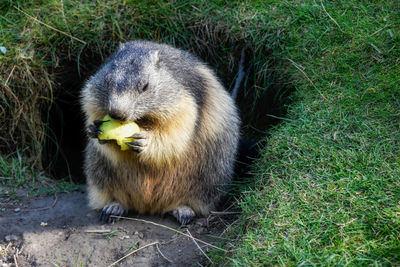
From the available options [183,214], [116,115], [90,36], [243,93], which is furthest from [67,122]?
[116,115]

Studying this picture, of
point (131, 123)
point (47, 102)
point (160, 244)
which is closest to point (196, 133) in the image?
point (131, 123)

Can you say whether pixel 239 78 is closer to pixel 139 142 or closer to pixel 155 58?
pixel 155 58

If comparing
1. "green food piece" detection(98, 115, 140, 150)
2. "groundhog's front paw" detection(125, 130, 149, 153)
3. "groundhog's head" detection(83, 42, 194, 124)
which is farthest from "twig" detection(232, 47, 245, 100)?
"green food piece" detection(98, 115, 140, 150)

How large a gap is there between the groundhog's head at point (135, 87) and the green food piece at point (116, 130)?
0.10m

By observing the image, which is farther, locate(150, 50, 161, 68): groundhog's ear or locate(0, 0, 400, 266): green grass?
locate(150, 50, 161, 68): groundhog's ear

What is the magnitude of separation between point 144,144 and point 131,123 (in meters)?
0.25

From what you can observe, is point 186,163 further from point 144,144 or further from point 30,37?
point 30,37

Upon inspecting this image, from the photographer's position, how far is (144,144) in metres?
4.14

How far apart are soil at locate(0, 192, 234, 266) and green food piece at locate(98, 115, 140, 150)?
104cm

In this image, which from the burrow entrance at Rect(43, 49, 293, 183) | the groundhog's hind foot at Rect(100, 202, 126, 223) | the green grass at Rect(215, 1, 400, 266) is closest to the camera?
the green grass at Rect(215, 1, 400, 266)

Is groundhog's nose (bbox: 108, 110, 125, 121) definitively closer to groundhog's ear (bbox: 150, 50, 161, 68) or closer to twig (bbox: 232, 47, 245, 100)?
groundhog's ear (bbox: 150, 50, 161, 68)

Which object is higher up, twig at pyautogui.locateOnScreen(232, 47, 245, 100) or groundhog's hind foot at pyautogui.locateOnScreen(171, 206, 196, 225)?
twig at pyautogui.locateOnScreen(232, 47, 245, 100)

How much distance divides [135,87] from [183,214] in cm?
149

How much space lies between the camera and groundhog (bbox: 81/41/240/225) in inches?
159
